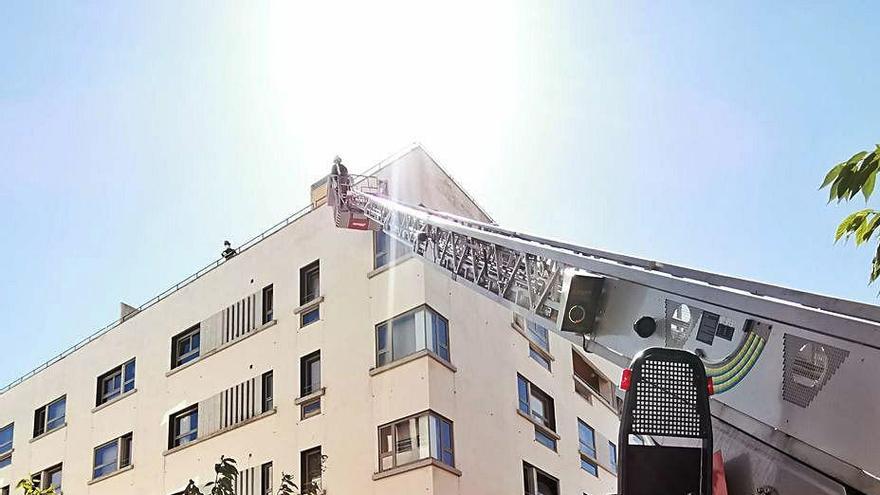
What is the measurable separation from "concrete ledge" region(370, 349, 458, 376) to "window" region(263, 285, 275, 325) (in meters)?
4.35

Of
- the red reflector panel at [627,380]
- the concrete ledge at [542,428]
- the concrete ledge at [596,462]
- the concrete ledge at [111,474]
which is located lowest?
the red reflector panel at [627,380]

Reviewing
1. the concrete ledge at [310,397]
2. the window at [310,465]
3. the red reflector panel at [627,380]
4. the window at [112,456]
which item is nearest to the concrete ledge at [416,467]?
the window at [310,465]

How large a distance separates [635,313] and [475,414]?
14786mm

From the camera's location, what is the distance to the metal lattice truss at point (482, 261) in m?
9.37

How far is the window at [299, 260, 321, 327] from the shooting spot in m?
22.5

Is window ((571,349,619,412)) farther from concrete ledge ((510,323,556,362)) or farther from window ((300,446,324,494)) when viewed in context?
window ((300,446,324,494))

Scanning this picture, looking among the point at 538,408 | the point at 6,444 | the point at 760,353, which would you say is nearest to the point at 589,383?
the point at 538,408

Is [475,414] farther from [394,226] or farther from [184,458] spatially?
[184,458]

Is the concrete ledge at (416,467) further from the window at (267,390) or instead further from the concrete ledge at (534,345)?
the concrete ledge at (534,345)

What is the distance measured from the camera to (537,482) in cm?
2247

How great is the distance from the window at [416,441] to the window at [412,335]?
143cm

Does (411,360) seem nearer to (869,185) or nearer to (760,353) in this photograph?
(760,353)

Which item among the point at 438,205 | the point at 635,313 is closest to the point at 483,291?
the point at 635,313

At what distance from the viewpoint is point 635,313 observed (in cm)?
608
